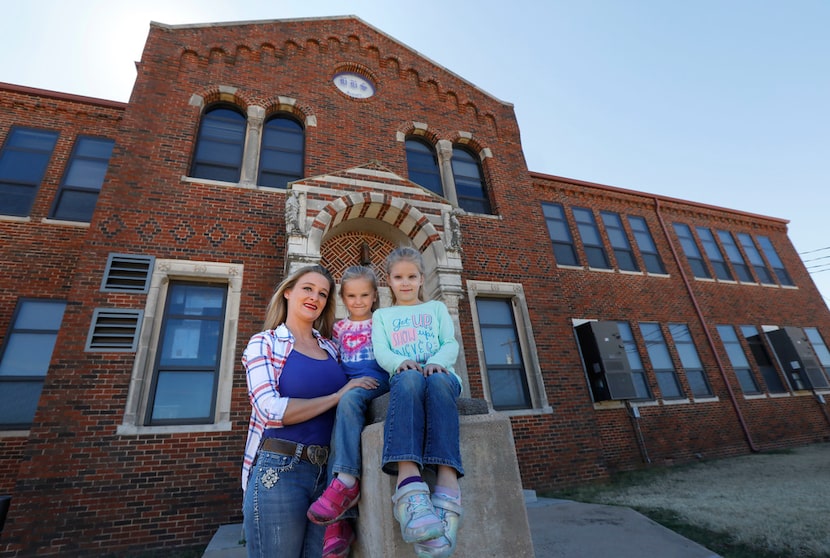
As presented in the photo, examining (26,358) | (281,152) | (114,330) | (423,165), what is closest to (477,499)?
(114,330)

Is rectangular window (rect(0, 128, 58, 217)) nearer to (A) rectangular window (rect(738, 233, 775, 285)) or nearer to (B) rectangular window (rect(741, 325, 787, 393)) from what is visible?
(B) rectangular window (rect(741, 325, 787, 393))

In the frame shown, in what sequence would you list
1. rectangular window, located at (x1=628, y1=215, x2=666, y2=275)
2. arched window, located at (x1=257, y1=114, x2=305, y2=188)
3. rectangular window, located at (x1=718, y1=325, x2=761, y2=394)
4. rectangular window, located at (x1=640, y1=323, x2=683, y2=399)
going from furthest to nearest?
1. rectangular window, located at (x1=628, y1=215, x2=666, y2=275)
2. rectangular window, located at (x1=718, y1=325, x2=761, y2=394)
3. rectangular window, located at (x1=640, y1=323, x2=683, y2=399)
4. arched window, located at (x1=257, y1=114, x2=305, y2=188)

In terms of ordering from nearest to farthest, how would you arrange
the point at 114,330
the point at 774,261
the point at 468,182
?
the point at 114,330, the point at 468,182, the point at 774,261

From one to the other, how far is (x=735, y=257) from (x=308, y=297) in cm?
1842

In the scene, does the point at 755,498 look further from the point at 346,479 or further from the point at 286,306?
the point at 286,306

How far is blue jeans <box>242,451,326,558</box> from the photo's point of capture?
5.74 ft

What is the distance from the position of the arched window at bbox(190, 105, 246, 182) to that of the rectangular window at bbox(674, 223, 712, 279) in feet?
48.7

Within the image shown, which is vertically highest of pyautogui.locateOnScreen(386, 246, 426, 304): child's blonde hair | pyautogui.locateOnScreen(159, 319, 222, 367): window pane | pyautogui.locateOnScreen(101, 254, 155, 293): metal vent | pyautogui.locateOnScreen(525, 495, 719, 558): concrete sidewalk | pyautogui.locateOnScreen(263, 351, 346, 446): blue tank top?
pyautogui.locateOnScreen(101, 254, 155, 293): metal vent

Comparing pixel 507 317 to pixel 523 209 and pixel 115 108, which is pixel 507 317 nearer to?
pixel 523 209

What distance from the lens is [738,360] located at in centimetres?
1256

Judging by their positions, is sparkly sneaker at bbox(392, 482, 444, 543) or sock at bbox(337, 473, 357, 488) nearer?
sparkly sneaker at bbox(392, 482, 444, 543)

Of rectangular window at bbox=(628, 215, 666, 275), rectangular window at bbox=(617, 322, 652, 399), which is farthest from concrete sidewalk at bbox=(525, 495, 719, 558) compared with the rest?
rectangular window at bbox=(628, 215, 666, 275)

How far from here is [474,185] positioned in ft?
33.2

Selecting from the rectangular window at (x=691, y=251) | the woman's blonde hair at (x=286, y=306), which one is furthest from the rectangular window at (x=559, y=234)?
the woman's blonde hair at (x=286, y=306)
